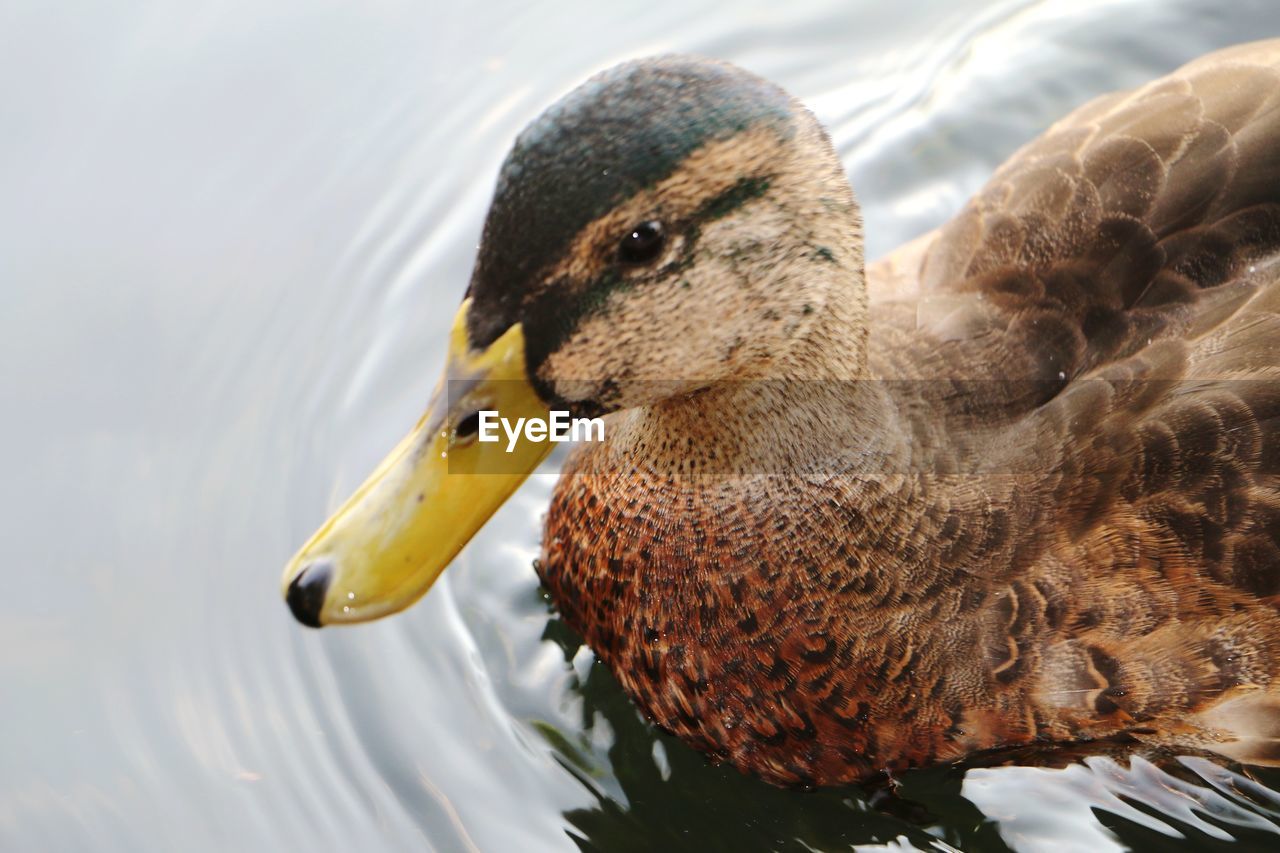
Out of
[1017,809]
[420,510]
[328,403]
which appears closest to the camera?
[420,510]

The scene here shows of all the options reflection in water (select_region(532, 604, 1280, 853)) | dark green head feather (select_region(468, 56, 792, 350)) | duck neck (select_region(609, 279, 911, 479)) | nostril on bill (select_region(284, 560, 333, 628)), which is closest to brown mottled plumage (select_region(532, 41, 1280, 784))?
duck neck (select_region(609, 279, 911, 479))

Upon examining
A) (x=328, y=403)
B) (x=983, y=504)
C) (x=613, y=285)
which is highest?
(x=328, y=403)

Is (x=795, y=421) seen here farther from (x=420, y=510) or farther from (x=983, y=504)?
(x=420, y=510)

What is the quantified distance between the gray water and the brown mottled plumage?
0.33 meters

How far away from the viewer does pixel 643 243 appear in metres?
2.58

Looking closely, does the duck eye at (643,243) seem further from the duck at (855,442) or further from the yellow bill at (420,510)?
the yellow bill at (420,510)

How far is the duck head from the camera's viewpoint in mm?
2527

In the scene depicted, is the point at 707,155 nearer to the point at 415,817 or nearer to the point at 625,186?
the point at 625,186

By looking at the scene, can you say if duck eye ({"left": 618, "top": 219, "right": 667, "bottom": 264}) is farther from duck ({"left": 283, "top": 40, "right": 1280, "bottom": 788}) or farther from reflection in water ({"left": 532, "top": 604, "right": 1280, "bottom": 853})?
reflection in water ({"left": 532, "top": 604, "right": 1280, "bottom": 853})

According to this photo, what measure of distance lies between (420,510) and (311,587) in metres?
0.24

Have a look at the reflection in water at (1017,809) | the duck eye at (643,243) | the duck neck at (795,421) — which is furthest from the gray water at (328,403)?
the duck eye at (643,243)

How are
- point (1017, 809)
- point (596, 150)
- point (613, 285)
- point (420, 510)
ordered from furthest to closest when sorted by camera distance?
point (1017, 809) → point (420, 510) → point (613, 285) → point (596, 150)

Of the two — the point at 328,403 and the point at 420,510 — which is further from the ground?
the point at 328,403

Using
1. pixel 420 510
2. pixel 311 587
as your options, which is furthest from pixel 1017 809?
pixel 311 587
